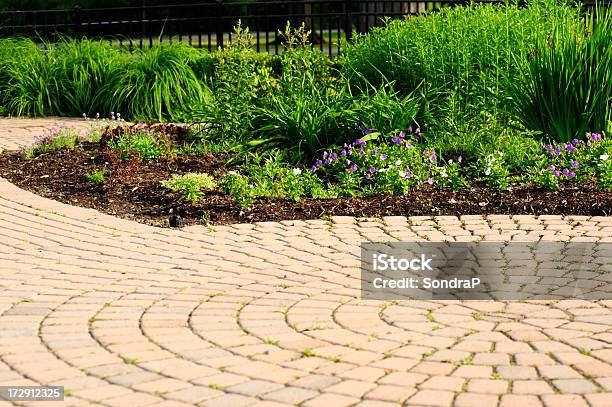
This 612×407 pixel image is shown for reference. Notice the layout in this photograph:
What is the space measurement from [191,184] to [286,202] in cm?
90

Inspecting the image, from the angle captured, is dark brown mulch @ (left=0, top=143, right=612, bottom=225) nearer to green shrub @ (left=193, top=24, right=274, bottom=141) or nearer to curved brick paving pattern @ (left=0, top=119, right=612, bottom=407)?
curved brick paving pattern @ (left=0, top=119, right=612, bottom=407)

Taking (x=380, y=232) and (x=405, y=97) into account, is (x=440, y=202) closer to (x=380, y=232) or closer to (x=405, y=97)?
(x=380, y=232)

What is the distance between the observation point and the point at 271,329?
17.1 ft

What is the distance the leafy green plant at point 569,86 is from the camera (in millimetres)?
9047

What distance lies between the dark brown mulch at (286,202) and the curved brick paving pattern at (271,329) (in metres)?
0.50

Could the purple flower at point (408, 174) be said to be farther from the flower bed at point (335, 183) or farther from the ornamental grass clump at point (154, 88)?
the ornamental grass clump at point (154, 88)

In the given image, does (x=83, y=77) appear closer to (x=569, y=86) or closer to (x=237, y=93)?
(x=237, y=93)

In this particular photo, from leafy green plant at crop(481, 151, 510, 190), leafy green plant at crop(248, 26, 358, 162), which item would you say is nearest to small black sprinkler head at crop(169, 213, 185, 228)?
leafy green plant at crop(248, 26, 358, 162)

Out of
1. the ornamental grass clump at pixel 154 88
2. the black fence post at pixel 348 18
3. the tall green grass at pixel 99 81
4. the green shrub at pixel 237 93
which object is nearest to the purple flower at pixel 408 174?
the green shrub at pixel 237 93

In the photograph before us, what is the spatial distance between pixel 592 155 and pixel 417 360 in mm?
4567

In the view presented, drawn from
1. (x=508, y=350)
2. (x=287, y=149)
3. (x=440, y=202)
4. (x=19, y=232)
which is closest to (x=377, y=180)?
(x=440, y=202)

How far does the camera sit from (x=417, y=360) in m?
4.74

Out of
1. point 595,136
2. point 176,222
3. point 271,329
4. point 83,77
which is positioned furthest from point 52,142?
point 271,329

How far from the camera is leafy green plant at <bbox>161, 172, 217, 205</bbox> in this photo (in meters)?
8.43
